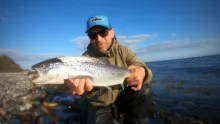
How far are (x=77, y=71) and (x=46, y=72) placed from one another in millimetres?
718

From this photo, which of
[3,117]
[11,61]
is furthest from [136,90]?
[11,61]

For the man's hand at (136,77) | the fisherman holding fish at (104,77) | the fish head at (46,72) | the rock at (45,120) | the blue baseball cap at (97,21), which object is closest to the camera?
the fish head at (46,72)

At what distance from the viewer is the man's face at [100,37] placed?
500cm

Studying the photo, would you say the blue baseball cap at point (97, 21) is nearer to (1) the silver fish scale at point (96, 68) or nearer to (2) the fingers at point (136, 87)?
(1) the silver fish scale at point (96, 68)

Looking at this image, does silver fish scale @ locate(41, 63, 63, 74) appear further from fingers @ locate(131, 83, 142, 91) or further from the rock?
the rock

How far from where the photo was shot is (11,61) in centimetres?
4841

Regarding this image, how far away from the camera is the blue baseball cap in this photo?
488cm

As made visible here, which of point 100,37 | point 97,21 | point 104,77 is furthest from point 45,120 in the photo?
point 97,21

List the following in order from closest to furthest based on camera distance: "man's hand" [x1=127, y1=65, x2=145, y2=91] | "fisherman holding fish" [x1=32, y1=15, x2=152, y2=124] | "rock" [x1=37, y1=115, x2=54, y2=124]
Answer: "fisherman holding fish" [x1=32, y1=15, x2=152, y2=124], "man's hand" [x1=127, y1=65, x2=145, y2=91], "rock" [x1=37, y1=115, x2=54, y2=124]

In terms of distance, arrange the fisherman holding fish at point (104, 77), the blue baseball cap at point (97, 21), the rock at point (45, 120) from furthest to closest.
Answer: the rock at point (45, 120)
the blue baseball cap at point (97, 21)
the fisherman holding fish at point (104, 77)

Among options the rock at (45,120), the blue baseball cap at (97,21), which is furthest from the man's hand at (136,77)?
the rock at (45,120)

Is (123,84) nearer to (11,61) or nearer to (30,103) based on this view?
(30,103)

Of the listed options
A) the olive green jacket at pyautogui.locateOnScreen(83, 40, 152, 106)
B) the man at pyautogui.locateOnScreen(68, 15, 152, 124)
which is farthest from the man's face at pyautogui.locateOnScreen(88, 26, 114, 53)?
the olive green jacket at pyautogui.locateOnScreen(83, 40, 152, 106)

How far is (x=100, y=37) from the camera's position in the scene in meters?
5.02
